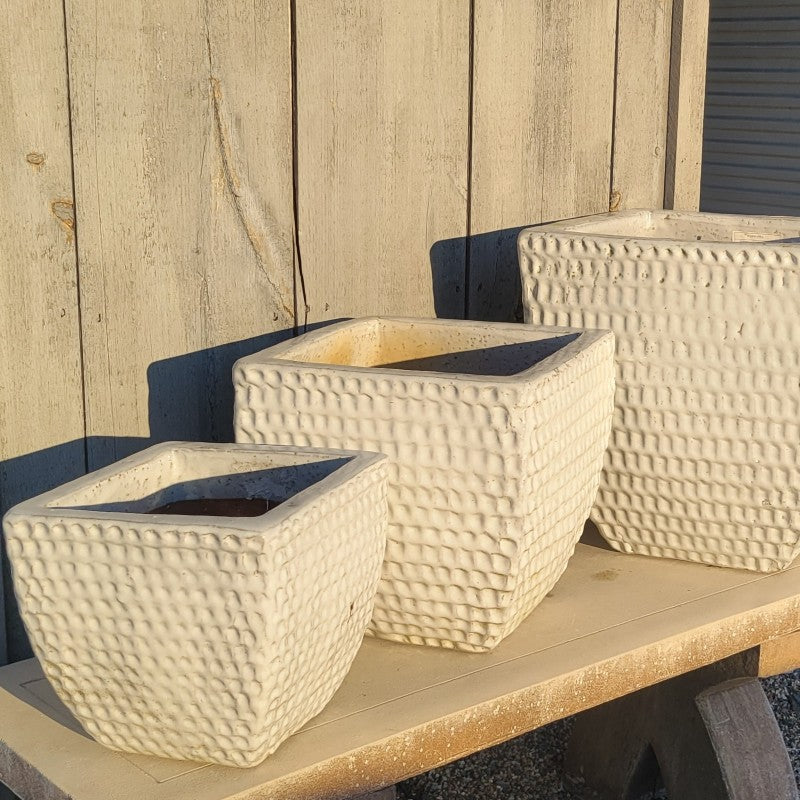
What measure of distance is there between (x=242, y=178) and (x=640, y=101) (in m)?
0.68

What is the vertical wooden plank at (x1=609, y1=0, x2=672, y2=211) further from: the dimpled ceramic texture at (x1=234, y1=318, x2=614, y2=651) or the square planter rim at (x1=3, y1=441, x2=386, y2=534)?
the square planter rim at (x1=3, y1=441, x2=386, y2=534)

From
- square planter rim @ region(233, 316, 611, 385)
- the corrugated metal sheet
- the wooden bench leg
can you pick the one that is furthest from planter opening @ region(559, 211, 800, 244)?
the corrugated metal sheet

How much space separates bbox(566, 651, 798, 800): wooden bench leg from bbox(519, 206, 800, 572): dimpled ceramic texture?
0.66 feet

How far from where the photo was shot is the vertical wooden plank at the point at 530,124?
4.71ft

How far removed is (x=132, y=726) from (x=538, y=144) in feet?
2.96

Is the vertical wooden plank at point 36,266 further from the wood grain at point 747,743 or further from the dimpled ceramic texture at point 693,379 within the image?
the wood grain at point 747,743

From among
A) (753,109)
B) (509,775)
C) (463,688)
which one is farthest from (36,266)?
(753,109)

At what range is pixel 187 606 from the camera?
2.78ft

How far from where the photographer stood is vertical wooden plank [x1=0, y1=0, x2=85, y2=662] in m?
1.04

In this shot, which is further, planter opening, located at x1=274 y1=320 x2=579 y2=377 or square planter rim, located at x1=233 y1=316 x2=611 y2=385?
planter opening, located at x1=274 y1=320 x2=579 y2=377

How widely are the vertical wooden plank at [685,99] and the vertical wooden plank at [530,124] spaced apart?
0.13m

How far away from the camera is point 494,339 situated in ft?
4.06

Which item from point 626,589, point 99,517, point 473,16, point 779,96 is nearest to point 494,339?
point 626,589

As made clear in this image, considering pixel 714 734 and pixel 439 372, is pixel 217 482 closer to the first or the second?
pixel 439 372
